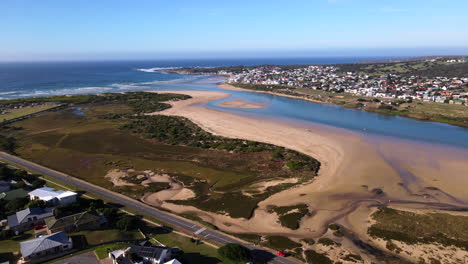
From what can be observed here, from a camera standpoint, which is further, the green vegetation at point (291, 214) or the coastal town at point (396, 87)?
the coastal town at point (396, 87)

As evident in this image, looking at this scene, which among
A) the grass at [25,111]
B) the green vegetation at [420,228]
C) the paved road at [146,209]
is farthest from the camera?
the grass at [25,111]

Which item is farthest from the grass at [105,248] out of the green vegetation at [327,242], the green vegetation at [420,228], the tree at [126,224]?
the green vegetation at [420,228]

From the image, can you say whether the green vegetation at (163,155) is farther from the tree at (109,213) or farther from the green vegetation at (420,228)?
the green vegetation at (420,228)

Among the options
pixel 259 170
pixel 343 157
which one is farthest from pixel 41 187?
pixel 343 157

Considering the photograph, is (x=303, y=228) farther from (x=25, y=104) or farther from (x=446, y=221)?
(x=25, y=104)

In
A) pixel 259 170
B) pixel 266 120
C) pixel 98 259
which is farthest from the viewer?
pixel 266 120

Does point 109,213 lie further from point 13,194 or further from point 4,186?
point 4,186

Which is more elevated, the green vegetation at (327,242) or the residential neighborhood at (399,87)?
the residential neighborhood at (399,87)
